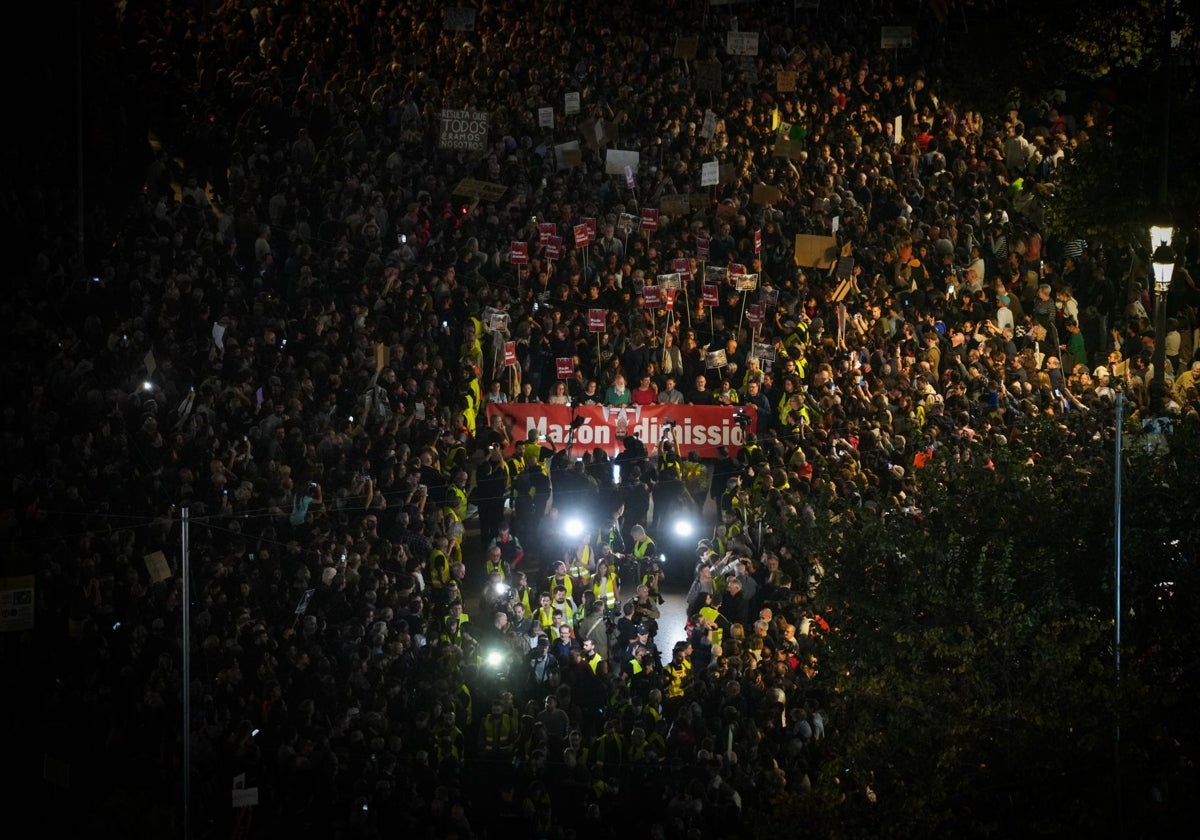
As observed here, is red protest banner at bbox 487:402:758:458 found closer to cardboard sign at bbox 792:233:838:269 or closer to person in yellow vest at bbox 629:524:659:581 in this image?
person in yellow vest at bbox 629:524:659:581

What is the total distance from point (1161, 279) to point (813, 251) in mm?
6661

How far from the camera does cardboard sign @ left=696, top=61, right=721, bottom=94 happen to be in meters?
31.9

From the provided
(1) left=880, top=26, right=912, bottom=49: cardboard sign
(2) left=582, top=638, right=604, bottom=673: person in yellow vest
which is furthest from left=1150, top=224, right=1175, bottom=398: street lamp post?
(1) left=880, top=26, right=912, bottom=49: cardboard sign

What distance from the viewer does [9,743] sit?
18844mm

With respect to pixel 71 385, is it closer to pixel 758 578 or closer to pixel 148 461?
pixel 148 461

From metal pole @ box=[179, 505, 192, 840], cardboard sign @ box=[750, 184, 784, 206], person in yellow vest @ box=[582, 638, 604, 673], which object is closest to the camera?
metal pole @ box=[179, 505, 192, 840]

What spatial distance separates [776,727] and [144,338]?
32.9 feet

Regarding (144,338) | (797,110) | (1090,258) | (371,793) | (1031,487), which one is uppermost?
(797,110)

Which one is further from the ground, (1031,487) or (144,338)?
(144,338)

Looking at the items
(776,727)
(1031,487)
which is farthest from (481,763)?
(1031,487)

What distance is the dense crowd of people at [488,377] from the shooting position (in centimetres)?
1908

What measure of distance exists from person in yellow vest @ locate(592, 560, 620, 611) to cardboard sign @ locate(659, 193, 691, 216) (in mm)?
8849

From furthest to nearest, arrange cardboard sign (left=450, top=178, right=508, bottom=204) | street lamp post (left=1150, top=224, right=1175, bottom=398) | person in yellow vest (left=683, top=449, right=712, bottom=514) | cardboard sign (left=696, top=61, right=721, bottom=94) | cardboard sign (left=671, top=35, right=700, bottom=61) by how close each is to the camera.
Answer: cardboard sign (left=671, top=35, right=700, bottom=61)
cardboard sign (left=696, top=61, right=721, bottom=94)
cardboard sign (left=450, top=178, right=508, bottom=204)
person in yellow vest (left=683, top=449, right=712, bottom=514)
street lamp post (left=1150, top=224, right=1175, bottom=398)

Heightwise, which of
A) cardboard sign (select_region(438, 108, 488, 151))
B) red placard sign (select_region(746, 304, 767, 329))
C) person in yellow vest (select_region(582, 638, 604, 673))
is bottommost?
person in yellow vest (select_region(582, 638, 604, 673))
